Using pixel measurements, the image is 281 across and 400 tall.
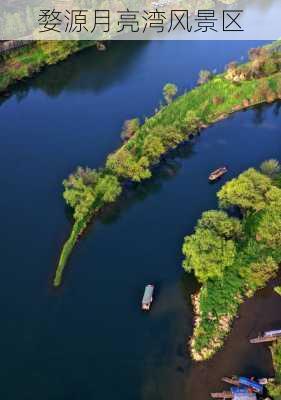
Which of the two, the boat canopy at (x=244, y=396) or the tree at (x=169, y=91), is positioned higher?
the tree at (x=169, y=91)

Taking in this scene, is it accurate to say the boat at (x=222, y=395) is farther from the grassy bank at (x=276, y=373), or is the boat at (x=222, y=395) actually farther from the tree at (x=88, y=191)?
the tree at (x=88, y=191)

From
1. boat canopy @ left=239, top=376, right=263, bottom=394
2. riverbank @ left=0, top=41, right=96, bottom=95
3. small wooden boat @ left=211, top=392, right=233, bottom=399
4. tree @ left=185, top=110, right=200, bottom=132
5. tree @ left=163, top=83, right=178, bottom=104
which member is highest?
riverbank @ left=0, top=41, right=96, bottom=95

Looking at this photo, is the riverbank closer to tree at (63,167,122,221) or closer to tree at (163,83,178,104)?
tree at (163,83,178,104)

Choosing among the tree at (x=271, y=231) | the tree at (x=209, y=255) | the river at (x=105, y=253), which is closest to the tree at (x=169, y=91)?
the river at (x=105, y=253)

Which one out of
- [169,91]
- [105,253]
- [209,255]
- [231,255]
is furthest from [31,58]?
[231,255]

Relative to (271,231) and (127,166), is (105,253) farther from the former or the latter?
(271,231)

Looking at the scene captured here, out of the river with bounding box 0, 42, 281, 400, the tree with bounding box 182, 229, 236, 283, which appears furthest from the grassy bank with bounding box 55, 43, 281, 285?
the tree with bounding box 182, 229, 236, 283

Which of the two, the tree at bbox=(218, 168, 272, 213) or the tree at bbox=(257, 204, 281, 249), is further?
the tree at bbox=(218, 168, 272, 213)
